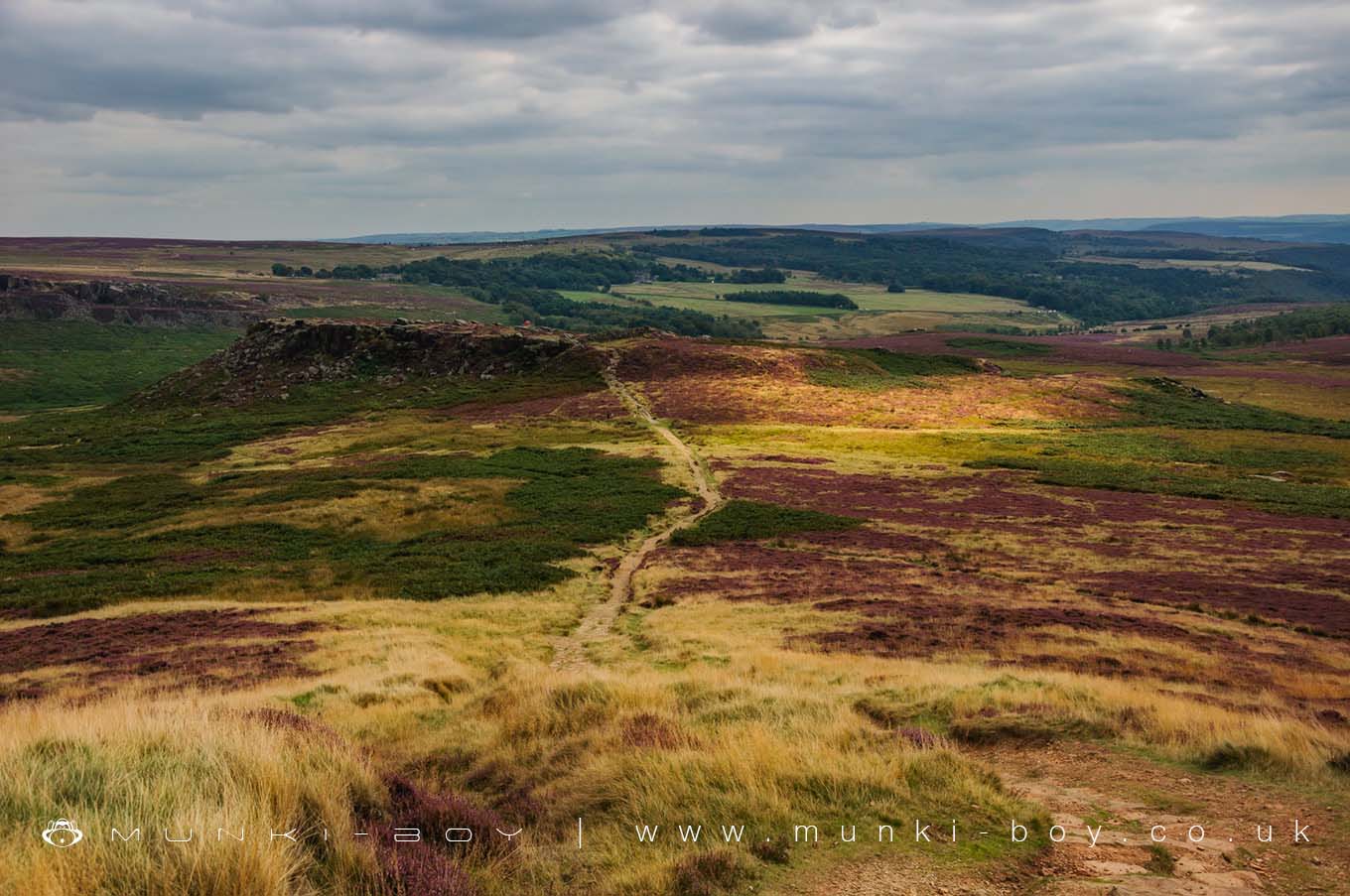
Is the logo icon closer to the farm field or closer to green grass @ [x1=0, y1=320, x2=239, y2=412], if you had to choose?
the farm field

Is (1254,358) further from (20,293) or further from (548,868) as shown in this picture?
(20,293)

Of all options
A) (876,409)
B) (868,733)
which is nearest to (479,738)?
(868,733)

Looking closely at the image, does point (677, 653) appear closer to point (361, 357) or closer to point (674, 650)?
point (674, 650)

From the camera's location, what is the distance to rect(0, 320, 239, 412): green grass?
135875 millimetres

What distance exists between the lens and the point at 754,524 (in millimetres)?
46750

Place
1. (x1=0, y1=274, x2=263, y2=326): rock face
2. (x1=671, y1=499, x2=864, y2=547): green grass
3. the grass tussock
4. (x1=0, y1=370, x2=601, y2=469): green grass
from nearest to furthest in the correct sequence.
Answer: the grass tussock, (x1=671, y1=499, x2=864, y2=547): green grass, (x1=0, y1=370, x2=601, y2=469): green grass, (x1=0, y1=274, x2=263, y2=326): rock face

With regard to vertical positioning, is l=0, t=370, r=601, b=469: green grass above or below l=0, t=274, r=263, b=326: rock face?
below

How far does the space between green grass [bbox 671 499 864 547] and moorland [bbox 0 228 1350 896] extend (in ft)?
1.39

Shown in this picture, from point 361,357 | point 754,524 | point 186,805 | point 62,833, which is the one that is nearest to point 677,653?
point 186,805

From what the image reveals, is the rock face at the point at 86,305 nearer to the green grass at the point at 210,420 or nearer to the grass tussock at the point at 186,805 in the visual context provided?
the green grass at the point at 210,420

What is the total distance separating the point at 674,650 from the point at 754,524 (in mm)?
23020

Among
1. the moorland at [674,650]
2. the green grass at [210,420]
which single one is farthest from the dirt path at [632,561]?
the green grass at [210,420]

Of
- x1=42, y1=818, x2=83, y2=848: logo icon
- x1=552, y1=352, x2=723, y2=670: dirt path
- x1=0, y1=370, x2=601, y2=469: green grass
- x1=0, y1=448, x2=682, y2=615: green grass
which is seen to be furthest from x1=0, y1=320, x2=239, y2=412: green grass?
x1=42, y1=818, x2=83, y2=848: logo icon

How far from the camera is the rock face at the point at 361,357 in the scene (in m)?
111
